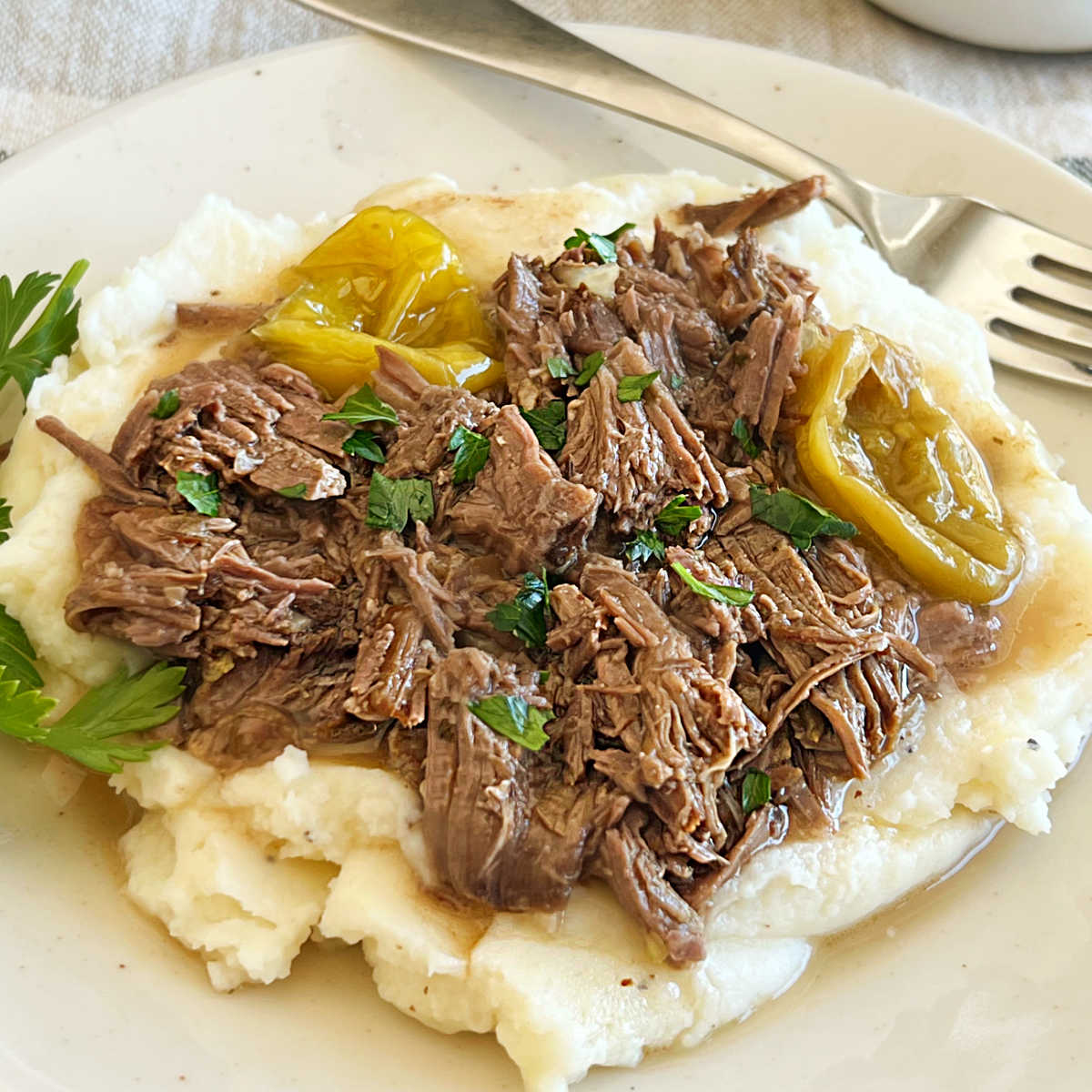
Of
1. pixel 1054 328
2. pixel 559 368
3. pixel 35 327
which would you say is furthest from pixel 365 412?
pixel 1054 328

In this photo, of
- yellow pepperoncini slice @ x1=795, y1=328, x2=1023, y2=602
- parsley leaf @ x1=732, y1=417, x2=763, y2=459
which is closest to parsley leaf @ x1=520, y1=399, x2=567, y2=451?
parsley leaf @ x1=732, y1=417, x2=763, y2=459

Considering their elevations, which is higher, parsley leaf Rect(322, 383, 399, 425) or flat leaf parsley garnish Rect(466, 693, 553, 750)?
parsley leaf Rect(322, 383, 399, 425)

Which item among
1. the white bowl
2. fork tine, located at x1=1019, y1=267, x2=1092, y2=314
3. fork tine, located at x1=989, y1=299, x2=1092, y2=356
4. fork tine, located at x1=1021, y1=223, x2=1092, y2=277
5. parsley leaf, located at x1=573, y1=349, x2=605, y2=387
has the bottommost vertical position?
parsley leaf, located at x1=573, y1=349, x2=605, y2=387

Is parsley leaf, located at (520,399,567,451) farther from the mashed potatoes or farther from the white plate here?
the white plate

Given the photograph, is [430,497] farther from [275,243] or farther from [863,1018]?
[863,1018]

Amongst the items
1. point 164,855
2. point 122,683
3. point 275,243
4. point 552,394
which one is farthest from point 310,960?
point 275,243

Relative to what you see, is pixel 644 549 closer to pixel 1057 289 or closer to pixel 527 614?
pixel 527 614

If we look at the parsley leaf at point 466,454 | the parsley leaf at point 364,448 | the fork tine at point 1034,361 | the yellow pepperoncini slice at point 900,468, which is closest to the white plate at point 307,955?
the fork tine at point 1034,361
